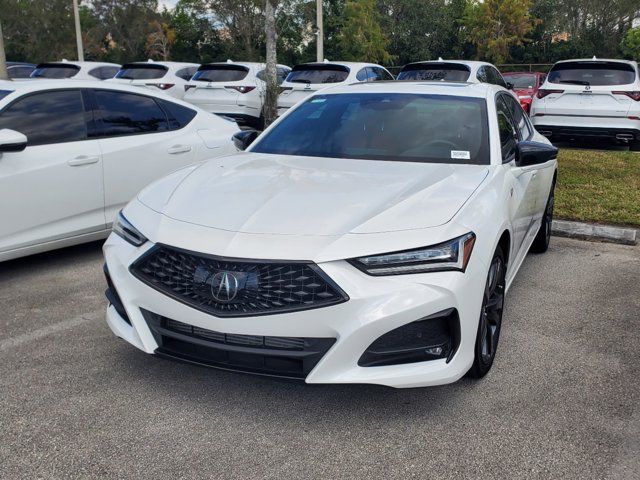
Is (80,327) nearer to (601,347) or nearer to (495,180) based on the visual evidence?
(495,180)

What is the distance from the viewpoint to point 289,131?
15.5ft

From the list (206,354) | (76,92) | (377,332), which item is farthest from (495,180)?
(76,92)

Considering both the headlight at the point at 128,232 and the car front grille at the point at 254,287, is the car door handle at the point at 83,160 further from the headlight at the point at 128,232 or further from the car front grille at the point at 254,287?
the car front grille at the point at 254,287

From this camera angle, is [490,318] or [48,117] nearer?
[490,318]

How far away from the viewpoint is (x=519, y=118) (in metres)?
5.46

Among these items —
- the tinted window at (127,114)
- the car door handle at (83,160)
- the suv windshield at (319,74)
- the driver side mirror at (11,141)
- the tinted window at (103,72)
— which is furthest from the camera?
the tinted window at (103,72)

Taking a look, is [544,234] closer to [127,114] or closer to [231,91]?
[127,114]

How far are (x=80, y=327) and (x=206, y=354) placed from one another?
152 centimetres

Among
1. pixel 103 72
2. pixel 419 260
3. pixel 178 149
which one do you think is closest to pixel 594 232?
pixel 178 149

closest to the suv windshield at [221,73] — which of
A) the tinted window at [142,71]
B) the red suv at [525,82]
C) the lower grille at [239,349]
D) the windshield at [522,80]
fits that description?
the tinted window at [142,71]

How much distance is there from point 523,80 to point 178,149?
1205 cm

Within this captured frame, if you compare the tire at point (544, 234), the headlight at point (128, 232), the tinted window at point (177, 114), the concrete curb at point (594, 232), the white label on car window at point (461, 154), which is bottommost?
the concrete curb at point (594, 232)

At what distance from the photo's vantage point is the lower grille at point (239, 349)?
2.89 m

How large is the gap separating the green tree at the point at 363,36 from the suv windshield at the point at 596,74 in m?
24.2
